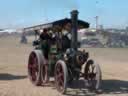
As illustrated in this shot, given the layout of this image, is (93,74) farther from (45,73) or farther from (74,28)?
(45,73)

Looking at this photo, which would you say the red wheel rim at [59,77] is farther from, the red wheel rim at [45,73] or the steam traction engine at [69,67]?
the red wheel rim at [45,73]

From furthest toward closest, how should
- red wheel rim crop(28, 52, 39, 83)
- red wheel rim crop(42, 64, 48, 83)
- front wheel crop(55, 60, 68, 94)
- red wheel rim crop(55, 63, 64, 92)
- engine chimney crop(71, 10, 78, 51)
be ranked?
red wheel rim crop(28, 52, 39, 83)
red wheel rim crop(42, 64, 48, 83)
engine chimney crop(71, 10, 78, 51)
red wheel rim crop(55, 63, 64, 92)
front wheel crop(55, 60, 68, 94)

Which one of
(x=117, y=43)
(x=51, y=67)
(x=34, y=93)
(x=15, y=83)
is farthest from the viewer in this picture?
(x=117, y=43)

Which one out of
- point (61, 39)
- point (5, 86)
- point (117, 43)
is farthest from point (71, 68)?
point (117, 43)

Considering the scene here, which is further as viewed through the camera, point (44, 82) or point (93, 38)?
point (93, 38)

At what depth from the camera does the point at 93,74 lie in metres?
12.9

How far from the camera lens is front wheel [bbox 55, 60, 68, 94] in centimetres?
1205

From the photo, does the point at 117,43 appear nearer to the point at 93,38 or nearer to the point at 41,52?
the point at 93,38

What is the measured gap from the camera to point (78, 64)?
12.8 meters

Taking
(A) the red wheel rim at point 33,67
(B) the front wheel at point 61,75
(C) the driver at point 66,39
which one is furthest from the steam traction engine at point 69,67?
(A) the red wheel rim at point 33,67

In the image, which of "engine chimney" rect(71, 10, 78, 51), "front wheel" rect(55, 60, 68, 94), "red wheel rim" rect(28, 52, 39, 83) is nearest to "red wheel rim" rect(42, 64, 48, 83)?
"red wheel rim" rect(28, 52, 39, 83)

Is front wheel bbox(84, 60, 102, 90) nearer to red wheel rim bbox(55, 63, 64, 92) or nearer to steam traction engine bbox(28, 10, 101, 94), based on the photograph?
steam traction engine bbox(28, 10, 101, 94)

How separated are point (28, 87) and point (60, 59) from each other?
150 cm

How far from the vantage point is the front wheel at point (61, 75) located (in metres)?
12.0
